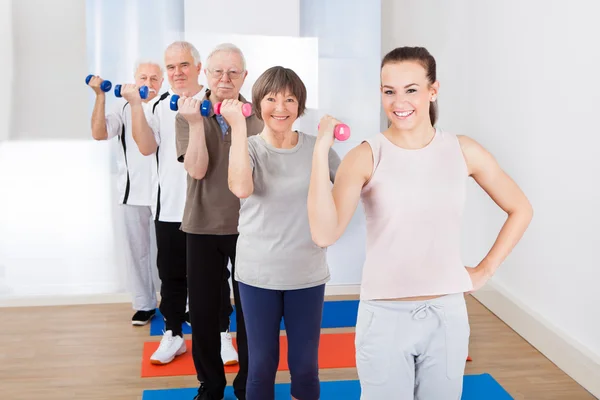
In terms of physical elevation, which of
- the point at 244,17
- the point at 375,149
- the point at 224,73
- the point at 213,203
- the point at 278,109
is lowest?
the point at 213,203

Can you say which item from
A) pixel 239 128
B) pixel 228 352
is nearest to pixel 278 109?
pixel 239 128

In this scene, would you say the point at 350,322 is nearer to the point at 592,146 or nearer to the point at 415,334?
the point at 592,146

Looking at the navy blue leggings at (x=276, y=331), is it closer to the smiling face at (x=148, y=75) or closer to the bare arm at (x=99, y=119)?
the bare arm at (x=99, y=119)

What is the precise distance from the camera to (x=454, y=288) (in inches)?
63.9

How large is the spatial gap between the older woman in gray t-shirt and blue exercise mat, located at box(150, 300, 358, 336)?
151cm

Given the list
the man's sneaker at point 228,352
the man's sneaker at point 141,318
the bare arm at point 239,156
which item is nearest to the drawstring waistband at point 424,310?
the bare arm at point 239,156

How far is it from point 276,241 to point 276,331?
0.96ft

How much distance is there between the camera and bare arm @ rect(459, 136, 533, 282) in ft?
5.45

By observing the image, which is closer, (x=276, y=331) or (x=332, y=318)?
(x=276, y=331)

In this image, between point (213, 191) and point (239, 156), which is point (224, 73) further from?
point (239, 156)

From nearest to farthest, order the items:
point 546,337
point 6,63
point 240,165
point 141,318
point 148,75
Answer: point 240,165
point 546,337
point 148,75
point 141,318
point 6,63

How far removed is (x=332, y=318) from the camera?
3867 millimetres

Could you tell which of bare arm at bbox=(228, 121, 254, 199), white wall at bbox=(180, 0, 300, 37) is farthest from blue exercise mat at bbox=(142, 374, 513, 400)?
white wall at bbox=(180, 0, 300, 37)

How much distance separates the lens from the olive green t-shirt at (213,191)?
2.41 meters
